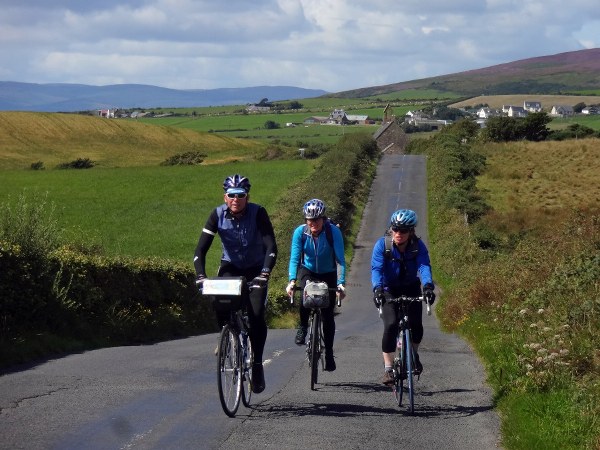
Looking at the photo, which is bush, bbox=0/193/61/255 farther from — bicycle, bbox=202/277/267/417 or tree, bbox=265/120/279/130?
tree, bbox=265/120/279/130

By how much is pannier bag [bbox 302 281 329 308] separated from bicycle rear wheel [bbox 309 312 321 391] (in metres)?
0.37

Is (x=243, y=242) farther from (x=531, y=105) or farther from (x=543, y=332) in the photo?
(x=531, y=105)

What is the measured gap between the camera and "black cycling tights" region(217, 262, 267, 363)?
930cm

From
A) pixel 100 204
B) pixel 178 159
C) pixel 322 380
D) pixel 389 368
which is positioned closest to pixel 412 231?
pixel 389 368

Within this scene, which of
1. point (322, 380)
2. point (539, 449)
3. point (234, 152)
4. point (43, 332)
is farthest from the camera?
point (234, 152)

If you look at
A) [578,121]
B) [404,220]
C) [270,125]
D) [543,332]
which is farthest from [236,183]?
[270,125]

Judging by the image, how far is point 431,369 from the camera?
12.8 m

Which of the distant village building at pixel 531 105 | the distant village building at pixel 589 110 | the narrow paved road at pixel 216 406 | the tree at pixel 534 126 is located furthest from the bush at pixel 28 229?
the distant village building at pixel 531 105

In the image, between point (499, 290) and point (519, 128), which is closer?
point (499, 290)

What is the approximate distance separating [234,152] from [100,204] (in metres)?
43.4

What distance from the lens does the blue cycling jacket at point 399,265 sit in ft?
32.2

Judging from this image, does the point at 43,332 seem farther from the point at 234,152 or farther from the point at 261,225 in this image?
the point at 234,152

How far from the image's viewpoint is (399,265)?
32.6 feet

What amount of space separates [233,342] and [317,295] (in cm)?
153
